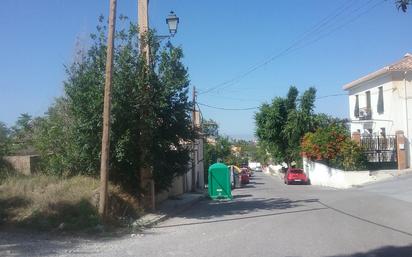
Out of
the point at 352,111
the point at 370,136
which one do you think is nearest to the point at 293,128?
the point at 352,111

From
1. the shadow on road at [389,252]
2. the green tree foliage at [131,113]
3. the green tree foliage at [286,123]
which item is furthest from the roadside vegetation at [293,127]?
the shadow on road at [389,252]

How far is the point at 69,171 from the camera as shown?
1941cm

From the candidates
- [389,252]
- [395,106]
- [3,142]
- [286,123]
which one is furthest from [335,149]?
[389,252]

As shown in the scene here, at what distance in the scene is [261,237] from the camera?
12.7m

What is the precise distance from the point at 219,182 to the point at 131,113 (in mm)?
10636

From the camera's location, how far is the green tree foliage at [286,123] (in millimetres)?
50438

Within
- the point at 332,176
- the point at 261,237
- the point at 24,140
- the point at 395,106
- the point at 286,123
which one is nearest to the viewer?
the point at 261,237

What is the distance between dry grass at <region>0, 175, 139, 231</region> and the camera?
13.8 meters

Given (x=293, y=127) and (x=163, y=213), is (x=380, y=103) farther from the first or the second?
(x=163, y=213)

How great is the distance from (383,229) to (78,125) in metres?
9.47

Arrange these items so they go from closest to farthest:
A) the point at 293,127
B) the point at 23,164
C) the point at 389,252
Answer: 1. the point at 389,252
2. the point at 23,164
3. the point at 293,127

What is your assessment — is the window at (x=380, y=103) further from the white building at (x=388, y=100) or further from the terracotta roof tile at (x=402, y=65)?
the terracotta roof tile at (x=402, y=65)

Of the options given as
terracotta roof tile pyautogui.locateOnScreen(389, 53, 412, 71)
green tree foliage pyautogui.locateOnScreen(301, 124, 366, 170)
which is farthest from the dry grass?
terracotta roof tile pyautogui.locateOnScreen(389, 53, 412, 71)

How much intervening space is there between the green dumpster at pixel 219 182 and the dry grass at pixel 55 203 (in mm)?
9293
